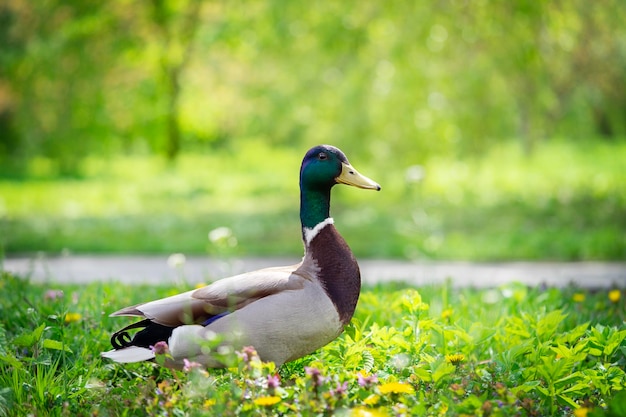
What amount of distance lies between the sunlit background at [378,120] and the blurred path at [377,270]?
0.29m

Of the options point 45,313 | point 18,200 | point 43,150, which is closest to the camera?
point 45,313

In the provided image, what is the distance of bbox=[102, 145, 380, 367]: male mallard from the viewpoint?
3.21 metres

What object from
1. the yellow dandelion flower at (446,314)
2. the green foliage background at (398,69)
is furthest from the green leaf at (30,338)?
the green foliage background at (398,69)

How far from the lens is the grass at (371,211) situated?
8.02 m

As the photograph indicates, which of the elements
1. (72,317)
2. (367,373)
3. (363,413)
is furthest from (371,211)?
(363,413)

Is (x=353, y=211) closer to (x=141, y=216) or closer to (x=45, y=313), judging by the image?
(x=141, y=216)

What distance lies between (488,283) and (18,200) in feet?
31.0

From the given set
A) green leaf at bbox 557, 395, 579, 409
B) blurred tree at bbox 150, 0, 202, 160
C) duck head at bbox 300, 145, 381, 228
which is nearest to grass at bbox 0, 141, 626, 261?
duck head at bbox 300, 145, 381, 228

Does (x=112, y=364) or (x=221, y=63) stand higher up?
(x=221, y=63)

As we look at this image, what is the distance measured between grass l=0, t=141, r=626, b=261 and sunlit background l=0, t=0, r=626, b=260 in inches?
1.5

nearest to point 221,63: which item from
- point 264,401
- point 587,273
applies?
point 587,273

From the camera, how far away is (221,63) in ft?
61.2

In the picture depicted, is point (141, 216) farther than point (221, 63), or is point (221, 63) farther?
point (221, 63)

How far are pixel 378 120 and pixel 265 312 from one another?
688 centimetres
